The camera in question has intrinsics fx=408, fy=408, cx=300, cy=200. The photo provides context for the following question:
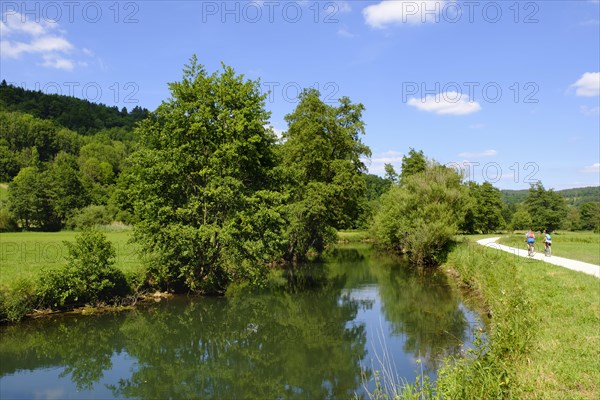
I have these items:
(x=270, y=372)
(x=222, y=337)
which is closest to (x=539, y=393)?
(x=270, y=372)

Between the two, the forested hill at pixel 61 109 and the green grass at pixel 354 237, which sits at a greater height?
the forested hill at pixel 61 109

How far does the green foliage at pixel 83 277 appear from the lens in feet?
59.3

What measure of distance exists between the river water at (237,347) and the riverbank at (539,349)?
2498 millimetres

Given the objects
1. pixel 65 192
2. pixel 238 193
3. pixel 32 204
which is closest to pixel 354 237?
pixel 65 192

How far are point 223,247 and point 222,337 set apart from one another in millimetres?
6698

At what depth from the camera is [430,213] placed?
3625 cm

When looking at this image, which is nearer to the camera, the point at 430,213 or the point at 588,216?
the point at 430,213

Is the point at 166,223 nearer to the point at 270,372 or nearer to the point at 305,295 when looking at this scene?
the point at 305,295

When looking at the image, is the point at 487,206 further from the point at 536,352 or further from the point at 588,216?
the point at 536,352

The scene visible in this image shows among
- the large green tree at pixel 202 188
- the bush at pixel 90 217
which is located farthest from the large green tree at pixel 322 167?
the bush at pixel 90 217

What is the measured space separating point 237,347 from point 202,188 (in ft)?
31.3

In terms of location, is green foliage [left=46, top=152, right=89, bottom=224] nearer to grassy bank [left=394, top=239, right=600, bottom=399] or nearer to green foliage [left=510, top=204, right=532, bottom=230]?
grassy bank [left=394, top=239, right=600, bottom=399]

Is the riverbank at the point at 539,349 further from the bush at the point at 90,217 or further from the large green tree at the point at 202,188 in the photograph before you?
the bush at the point at 90,217

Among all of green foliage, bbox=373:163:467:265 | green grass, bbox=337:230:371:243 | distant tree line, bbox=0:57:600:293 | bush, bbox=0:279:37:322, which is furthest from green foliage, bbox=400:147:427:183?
bush, bbox=0:279:37:322
